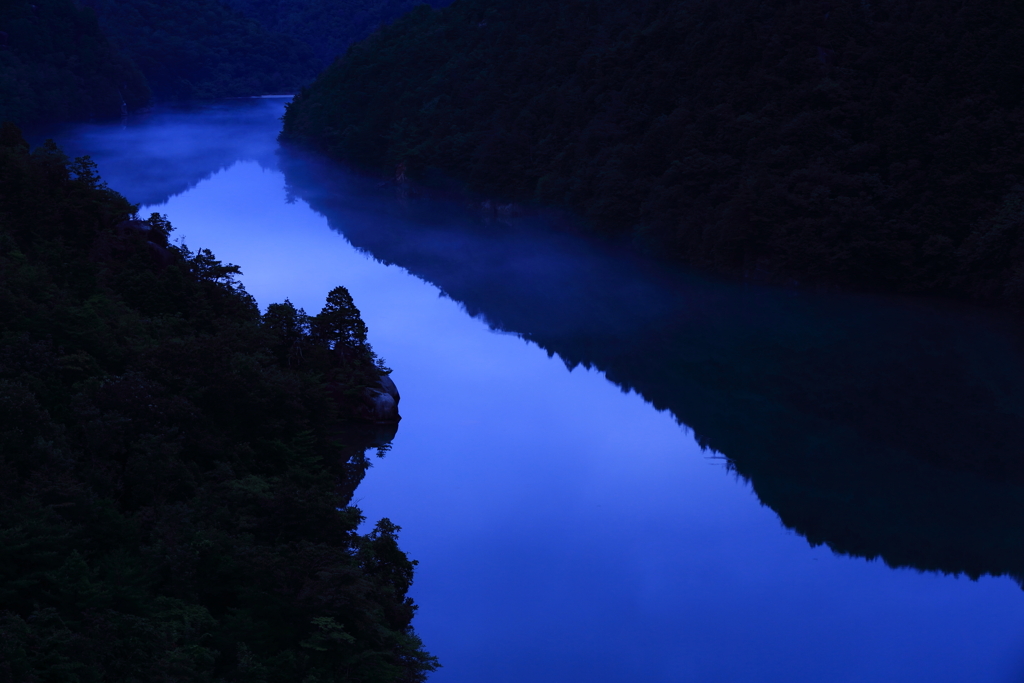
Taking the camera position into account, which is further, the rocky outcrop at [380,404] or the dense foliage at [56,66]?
the dense foliage at [56,66]

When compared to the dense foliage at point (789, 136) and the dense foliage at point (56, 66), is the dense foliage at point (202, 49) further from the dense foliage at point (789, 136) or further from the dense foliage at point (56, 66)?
the dense foliage at point (789, 136)

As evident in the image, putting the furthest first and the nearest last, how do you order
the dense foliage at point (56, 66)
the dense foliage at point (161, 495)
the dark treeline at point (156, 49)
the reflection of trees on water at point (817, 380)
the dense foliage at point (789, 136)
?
1. the dark treeline at point (156, 49)
2. the dense foliage at point (56, 66)
3. the dense foliage at point (789, 136)
4. the reflection of trees on water at point (817, 380)
5. the dense foliage at point (161, 495)

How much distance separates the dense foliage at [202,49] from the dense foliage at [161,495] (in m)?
110

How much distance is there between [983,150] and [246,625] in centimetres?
3553

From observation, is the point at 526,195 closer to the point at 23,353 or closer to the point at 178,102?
the point at 23,353

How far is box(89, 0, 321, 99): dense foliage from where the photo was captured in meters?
127

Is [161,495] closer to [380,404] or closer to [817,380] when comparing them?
[380,404]

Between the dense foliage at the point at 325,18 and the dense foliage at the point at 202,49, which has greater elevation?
the dense foliage at the point at 325,18

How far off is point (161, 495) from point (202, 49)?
126304 mm

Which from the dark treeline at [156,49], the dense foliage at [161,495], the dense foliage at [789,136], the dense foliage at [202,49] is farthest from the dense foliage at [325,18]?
the dense foliage at [161,495]

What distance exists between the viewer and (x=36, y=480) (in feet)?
48.4

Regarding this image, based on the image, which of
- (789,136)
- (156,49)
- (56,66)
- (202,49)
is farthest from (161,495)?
(202,49)

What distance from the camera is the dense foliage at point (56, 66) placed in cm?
8894

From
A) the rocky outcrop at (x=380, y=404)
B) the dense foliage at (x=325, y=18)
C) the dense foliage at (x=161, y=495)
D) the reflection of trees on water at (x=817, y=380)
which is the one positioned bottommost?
the dense foliage at (x=161, y=495)
